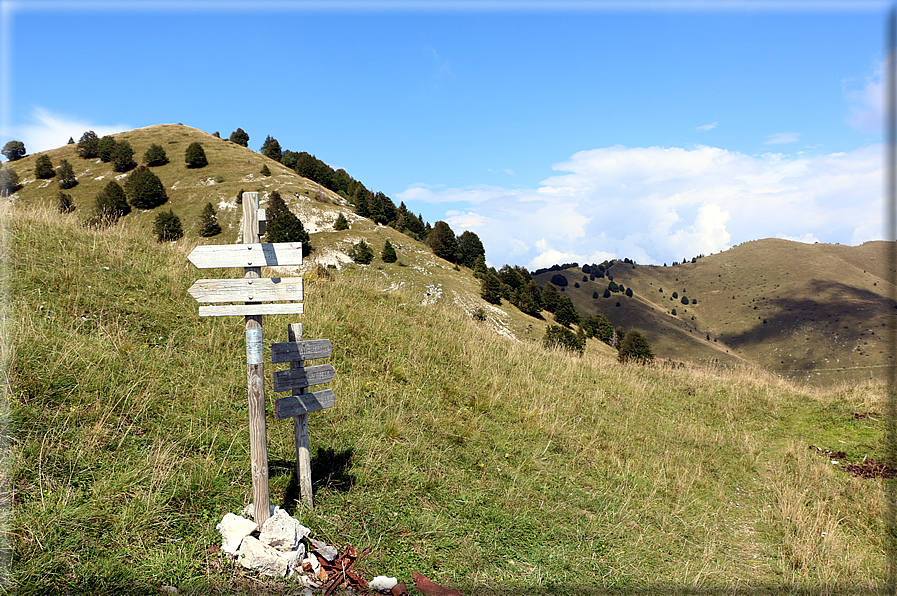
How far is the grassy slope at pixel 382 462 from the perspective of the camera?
411cm

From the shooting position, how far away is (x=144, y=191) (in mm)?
49344

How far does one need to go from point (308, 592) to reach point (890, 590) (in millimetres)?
7068

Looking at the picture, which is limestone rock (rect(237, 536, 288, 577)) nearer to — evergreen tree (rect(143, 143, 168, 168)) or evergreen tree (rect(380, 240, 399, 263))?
evergreen tree (rect(380, 240, 399, 263))

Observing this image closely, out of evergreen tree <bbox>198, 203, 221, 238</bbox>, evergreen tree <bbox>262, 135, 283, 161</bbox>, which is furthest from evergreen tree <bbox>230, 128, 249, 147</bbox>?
evergreen tree <bbox>198, 203, 221, 238</bbox>

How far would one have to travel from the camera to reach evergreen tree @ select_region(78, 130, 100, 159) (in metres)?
64.3

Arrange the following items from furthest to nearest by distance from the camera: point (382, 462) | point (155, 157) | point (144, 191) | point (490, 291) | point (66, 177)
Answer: point (155, 157) → point (66, 177) → point (144, 191) → point (490, 291) → point (382, 462)

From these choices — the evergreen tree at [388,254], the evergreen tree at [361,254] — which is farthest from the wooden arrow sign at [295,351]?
the evergreen tree at [388,254]

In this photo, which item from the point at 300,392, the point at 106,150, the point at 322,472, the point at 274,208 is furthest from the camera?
the point at 106,150

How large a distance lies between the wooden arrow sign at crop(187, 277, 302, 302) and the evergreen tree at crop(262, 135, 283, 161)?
88.5 m

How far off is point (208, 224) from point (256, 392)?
152 feet

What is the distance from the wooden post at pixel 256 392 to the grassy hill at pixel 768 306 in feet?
315

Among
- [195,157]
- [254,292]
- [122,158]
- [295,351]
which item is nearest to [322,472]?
[295,351]

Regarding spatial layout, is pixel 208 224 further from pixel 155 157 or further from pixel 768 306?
pixel 768 306

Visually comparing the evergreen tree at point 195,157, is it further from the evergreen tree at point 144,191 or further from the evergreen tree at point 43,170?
the evergreen tree at point 43,170
